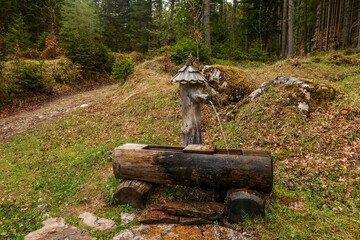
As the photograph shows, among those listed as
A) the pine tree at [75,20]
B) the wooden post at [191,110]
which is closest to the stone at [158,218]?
the wooden post at [191,110]

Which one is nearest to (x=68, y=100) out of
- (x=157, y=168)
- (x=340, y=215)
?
(x=157, y=168)

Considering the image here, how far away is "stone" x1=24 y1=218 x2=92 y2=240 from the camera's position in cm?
306

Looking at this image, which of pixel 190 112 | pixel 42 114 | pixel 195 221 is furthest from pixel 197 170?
pixel 42 114

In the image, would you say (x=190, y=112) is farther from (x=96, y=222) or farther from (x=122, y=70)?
(x=122, y=70)

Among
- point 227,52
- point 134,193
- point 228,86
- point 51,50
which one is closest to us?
point 134,193

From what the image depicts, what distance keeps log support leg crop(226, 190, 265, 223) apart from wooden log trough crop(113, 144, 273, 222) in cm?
1

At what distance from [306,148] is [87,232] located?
4.45 metres

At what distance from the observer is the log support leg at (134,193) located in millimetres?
3674

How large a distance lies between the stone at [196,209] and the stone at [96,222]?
2.62ft

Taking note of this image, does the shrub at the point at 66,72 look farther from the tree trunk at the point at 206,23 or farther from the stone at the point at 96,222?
the stone at the point at 96,222

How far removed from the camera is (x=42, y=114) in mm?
10234

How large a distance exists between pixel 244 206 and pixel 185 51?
9436mm

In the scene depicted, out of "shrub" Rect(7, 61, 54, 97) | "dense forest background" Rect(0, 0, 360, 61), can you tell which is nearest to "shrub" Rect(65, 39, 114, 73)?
"dense forest background" Rect(0, 0, 360, 61)

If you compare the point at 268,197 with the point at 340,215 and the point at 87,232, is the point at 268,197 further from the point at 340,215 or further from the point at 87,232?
the point at 87,232
